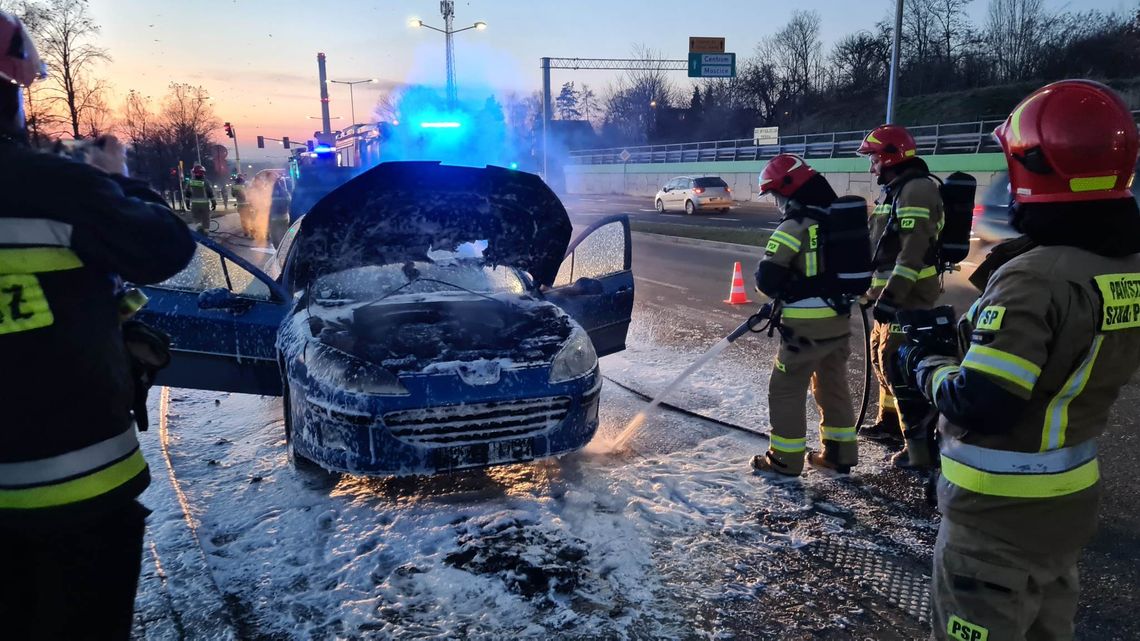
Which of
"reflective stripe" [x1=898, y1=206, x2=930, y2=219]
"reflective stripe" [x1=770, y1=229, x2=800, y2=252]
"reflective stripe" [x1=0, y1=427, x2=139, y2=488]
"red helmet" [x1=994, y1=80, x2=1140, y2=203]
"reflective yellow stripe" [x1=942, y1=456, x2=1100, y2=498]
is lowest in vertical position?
"reflective yellow stripe" [x1=942, y1=456, x2=1100, y2=498]

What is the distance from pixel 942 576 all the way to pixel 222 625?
2541 millimetres

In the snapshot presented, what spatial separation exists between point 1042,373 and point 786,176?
8.16ft

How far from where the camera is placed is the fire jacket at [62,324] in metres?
1.69

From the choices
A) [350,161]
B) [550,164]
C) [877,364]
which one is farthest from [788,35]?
[877,364]

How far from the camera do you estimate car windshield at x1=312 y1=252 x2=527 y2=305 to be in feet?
15.3

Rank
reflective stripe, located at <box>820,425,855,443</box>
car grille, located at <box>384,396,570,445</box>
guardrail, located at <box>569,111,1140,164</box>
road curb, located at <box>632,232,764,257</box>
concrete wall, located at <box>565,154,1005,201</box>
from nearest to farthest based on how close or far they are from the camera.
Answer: car grille, located at <box>384,396,570,445</box> → reflective stripe, located at <box>820,425,855,443</box> → road curb, located at <box>632,232,764,257</box> → concrete wall, located at <box>565,154,1005,201</box> → guardrail, located at <box>569,111,1140,164</box>

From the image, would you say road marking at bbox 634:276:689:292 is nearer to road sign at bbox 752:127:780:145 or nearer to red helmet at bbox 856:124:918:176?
red helmet at bbox 856:124:918:176

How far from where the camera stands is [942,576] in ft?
6.39

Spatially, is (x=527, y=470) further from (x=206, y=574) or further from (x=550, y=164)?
(x=550, y=164)

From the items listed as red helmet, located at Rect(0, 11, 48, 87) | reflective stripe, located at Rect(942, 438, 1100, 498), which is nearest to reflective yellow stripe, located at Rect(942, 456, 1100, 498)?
reflective stripe, located at Rect(942, 438, 1100, 498)

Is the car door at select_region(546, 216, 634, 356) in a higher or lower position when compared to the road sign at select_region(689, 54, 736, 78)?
lower

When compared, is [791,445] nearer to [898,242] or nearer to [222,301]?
[898,242]

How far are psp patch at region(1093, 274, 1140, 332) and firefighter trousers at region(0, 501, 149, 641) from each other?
2520 millimetres

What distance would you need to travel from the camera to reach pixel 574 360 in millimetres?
3982
